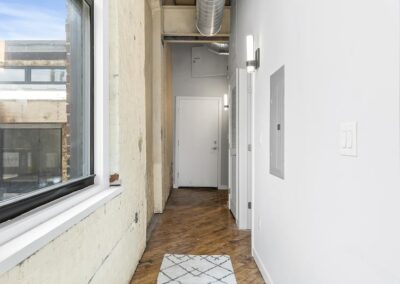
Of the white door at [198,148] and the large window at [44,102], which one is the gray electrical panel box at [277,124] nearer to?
the large window at [44,102]

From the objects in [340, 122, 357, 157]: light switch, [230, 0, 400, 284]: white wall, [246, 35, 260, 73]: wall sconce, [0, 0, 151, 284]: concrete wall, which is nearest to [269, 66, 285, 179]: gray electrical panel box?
[230, 0, 400, 284]: white wall

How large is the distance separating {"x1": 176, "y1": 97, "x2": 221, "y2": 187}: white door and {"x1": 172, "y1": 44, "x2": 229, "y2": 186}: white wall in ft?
0.76

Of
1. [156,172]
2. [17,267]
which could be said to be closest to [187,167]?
[156,172]

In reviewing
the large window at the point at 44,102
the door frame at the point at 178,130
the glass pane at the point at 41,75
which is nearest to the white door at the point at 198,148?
the door frame at the point at 178,130

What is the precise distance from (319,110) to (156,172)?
3.55 metres

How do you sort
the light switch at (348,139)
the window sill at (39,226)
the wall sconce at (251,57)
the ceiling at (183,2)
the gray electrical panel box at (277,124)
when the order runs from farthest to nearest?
the ceiling at (183,2)
the wall sconce at (251,57)
the gray electrical panel box at (277,124)
the light switch at (348,139)
the window sill at (39,226)

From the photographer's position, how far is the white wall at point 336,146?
38.4 inches

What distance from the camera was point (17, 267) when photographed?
0.97 m

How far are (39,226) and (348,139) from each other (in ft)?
3.79

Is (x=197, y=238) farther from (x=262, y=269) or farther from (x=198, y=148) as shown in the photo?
(x=198, y=148)

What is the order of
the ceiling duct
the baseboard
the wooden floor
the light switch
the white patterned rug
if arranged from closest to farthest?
the light switch < the baseboard < the white patterned rug < the wooden floor < the ceiling duct

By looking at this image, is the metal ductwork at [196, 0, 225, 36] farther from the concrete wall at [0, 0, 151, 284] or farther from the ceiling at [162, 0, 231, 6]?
the concrete wall at [0, 0, 151, 284]

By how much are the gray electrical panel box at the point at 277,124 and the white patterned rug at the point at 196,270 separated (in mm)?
940

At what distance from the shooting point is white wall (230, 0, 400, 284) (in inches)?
38.4
